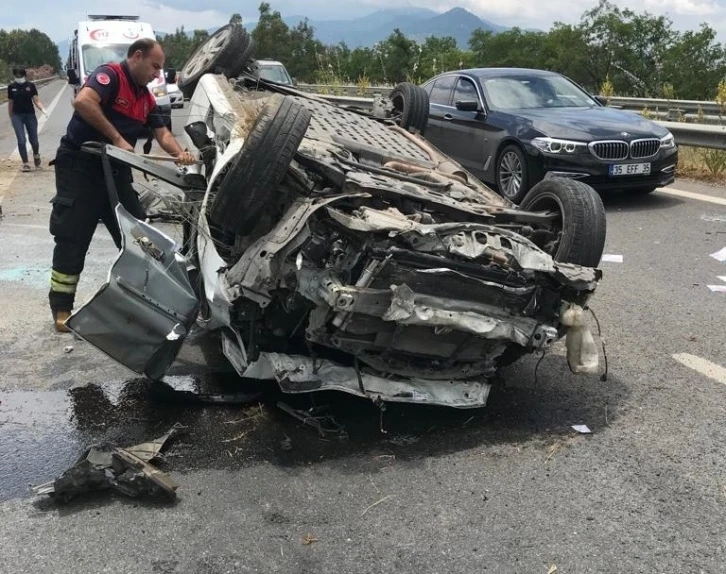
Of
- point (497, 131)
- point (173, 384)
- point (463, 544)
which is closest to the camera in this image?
point (463, 544)

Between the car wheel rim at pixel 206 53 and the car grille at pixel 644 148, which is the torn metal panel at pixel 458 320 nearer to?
the car wheel rim at pixel 206 53

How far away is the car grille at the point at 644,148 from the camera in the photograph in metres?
8.25

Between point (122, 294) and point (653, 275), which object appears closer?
point (122, 294)

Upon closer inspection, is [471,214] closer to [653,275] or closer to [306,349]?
[306,349]

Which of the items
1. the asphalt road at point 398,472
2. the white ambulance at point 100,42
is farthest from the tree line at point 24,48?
the asphalt road at point 398,472

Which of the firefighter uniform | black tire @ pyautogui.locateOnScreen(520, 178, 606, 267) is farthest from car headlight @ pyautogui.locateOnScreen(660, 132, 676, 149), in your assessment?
the firefighter uniform

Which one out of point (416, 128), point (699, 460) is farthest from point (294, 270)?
point (416, 128)

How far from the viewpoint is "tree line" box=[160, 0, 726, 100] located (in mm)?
36719

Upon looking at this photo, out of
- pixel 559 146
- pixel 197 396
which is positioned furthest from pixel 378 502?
pixel 559 146

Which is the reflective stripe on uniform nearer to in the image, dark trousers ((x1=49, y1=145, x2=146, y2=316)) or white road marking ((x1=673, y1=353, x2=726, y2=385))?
dark trousers ((x1=49, y1=145, x2=146, y2=316))

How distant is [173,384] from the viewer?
4156 mm

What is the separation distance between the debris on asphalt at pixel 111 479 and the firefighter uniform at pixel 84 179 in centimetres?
201

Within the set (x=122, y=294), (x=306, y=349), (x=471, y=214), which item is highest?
(x=471, y=214)

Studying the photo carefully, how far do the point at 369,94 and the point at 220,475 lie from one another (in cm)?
2134
